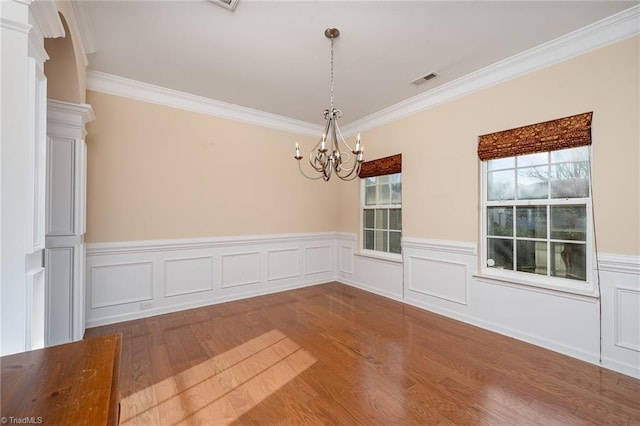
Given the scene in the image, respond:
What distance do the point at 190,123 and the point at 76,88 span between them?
1.36m

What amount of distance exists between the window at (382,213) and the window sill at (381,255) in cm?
5

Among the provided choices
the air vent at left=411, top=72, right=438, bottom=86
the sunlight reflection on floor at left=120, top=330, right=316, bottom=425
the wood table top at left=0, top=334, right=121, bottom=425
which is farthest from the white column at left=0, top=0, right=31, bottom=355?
the air vent at left=411, top=72, right=438, bottom=86

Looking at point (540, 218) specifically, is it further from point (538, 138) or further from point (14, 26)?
point (14, 26)

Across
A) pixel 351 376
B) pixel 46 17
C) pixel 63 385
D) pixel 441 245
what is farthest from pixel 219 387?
pixel 441 245

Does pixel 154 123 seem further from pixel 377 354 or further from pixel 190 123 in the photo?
pixel 377 354

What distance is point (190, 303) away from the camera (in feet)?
12.1

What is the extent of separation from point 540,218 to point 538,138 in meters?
0.78

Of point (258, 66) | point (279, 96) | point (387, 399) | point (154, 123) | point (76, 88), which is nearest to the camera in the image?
point (387, 399)

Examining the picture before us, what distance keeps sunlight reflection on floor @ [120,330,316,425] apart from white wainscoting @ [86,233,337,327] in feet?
3.76

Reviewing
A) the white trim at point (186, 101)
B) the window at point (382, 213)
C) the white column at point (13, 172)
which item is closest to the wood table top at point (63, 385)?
the white column at point (13, 172)

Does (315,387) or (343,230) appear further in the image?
(343,230)

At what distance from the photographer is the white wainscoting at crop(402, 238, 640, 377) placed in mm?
2250

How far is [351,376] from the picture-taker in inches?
87.0

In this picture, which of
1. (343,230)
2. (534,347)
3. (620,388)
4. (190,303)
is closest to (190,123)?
(190,303)
